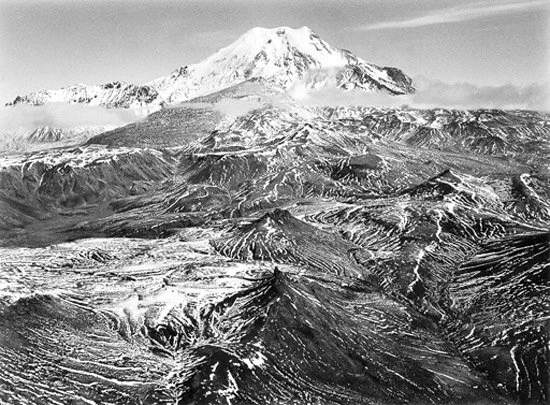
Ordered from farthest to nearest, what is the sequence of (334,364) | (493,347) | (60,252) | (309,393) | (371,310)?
(60,252) < (371,310) < (493,347) < (334,364) < (309,393)

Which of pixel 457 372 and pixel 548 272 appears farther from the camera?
pixel 548 272

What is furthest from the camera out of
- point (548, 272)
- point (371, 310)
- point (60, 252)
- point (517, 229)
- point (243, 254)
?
point (517, 229)

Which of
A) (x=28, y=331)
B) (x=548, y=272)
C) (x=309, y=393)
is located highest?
(x=548, y=272)

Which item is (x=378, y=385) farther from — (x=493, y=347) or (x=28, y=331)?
(x=28, y=331)

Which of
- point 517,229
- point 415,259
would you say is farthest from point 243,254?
point 517,229

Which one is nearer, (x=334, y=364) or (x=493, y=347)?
(x=334, y=364)

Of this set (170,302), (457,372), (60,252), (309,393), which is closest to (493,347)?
(457,372)

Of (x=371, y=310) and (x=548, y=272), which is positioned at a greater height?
(x=548, y=272)

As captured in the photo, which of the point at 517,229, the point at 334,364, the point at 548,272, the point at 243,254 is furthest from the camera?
the point at 517,229

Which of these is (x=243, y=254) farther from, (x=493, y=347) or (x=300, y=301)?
(x=493, y=347)
